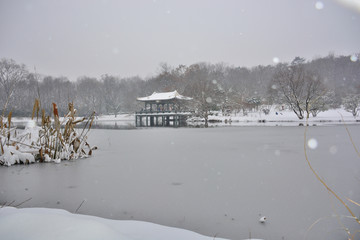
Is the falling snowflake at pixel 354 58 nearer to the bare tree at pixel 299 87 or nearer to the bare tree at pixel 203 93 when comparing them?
the bare tree at pixel 299 87

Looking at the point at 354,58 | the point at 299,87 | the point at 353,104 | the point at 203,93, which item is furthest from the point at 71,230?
the point at 354,58

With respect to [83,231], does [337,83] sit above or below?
above

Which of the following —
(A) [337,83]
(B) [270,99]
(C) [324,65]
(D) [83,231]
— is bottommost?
(D) [83,231]

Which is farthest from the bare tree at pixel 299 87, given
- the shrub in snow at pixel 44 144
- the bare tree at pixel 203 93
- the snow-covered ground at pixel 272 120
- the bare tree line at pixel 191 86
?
the shrub in snow at pixel 44 144

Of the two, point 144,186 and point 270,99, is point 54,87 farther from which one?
point 144,186

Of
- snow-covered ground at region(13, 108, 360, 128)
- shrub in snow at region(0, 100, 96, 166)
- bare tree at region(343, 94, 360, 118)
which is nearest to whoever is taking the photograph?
shrub in snow at region(0, 100, 96, 166)

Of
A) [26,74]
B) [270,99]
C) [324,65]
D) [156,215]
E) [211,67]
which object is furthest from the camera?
[211,67]

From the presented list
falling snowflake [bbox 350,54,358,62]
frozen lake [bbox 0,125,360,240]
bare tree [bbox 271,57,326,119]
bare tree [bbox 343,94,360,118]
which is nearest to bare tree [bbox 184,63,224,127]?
bare tree [bbox 271,57,326,119]

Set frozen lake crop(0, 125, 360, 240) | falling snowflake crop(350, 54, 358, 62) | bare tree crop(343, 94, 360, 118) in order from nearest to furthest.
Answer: frozen lake crop(0, 125, 360, 240), bare tree crop(343, 94, 360, 118), falling snowflake crop(350, 54, 358, 62)

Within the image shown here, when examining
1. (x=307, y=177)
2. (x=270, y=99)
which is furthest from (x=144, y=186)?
(x=270, y=99)

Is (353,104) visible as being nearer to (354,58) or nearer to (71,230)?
(354,58)

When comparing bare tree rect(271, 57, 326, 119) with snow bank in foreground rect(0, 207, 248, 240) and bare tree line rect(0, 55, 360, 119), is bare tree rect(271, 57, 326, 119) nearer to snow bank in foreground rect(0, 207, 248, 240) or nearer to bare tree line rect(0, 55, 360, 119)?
bare tree line rect(0, 55, 360, 119)

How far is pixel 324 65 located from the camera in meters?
47.3

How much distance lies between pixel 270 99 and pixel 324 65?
23.2 m
